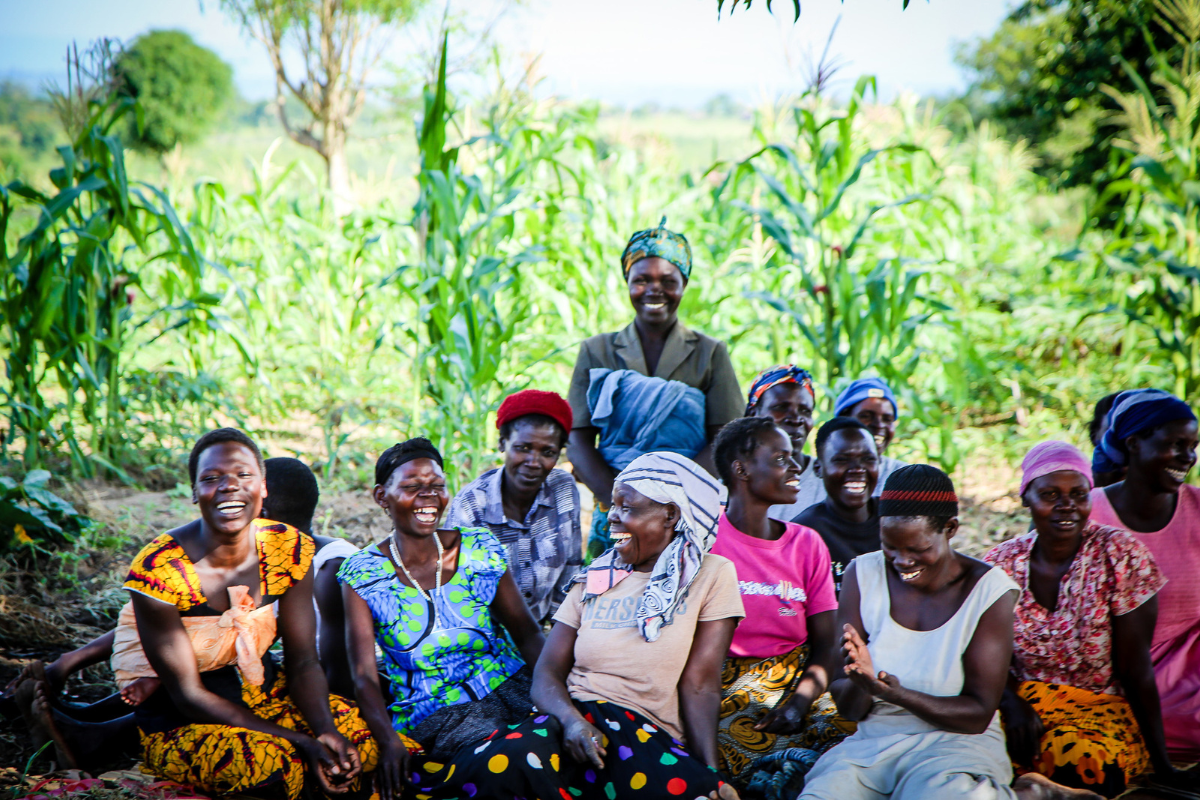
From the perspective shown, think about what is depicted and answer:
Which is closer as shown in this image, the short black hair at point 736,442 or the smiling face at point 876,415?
the short black hair at point 736,442

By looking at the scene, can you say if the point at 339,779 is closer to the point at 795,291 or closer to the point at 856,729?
the point at 856,729

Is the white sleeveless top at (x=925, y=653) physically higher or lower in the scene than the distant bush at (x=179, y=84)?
lower

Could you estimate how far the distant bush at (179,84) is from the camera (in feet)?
72.7

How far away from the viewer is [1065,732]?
234cm

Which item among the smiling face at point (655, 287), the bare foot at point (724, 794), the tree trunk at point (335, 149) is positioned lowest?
the bare foot at point (724, 794)

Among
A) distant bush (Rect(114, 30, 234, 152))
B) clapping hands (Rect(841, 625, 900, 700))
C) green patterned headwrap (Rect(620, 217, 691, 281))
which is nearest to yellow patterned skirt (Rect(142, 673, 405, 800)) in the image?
clapping hands (Rect(841, 625, 900, 700))

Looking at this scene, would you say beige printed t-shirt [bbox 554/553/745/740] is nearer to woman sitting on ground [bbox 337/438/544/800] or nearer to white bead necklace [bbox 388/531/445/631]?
woman sitting on ground [bbox 337/438/544/800]

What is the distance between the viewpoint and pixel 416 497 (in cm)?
263

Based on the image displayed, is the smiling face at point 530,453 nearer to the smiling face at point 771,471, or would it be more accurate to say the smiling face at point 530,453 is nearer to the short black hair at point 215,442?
the smiling face at point 771,471

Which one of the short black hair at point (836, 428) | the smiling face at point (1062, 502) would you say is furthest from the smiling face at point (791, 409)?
the smiling face at point (1062, 502)

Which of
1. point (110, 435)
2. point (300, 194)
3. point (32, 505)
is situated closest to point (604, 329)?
point (110, 435)

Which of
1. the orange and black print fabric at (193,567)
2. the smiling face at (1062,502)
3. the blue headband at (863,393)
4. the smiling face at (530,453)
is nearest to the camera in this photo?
the orange and black print fabric at (193,567)

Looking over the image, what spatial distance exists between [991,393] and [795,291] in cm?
195

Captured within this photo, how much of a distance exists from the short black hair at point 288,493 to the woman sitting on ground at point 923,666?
5.93ft
